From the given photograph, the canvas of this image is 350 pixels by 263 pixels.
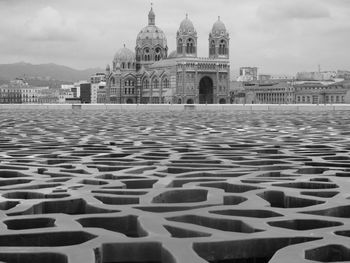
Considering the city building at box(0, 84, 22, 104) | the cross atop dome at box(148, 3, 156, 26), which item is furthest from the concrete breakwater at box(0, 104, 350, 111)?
the city building at box(0, 84, 22, 104)

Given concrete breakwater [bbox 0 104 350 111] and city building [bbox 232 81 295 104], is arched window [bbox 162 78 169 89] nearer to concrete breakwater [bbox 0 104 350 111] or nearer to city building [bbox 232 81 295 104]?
city building [bbox 232 81 295 104]

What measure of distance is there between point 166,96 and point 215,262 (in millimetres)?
100810

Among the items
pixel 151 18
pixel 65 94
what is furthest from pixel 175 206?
pixel 65 94

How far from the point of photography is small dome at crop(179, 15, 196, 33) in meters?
105

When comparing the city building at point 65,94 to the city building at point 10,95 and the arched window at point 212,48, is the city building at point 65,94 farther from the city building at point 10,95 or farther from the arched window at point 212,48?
the arched window at point 212,48

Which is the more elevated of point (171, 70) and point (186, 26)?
point (186, 26)

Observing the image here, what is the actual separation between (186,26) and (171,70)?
7.13 m

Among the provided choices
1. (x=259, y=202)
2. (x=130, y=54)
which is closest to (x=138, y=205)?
(x=259, y=202)

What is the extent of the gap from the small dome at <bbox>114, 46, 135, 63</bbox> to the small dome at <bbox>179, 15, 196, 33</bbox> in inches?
400

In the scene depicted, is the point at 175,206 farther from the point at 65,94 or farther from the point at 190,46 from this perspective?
the point at 65,94

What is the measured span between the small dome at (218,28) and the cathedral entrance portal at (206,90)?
23.5ft

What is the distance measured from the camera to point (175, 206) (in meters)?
6.19

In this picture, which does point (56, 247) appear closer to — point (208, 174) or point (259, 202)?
point (259, 202)

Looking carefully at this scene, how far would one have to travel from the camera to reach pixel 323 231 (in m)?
5.20
